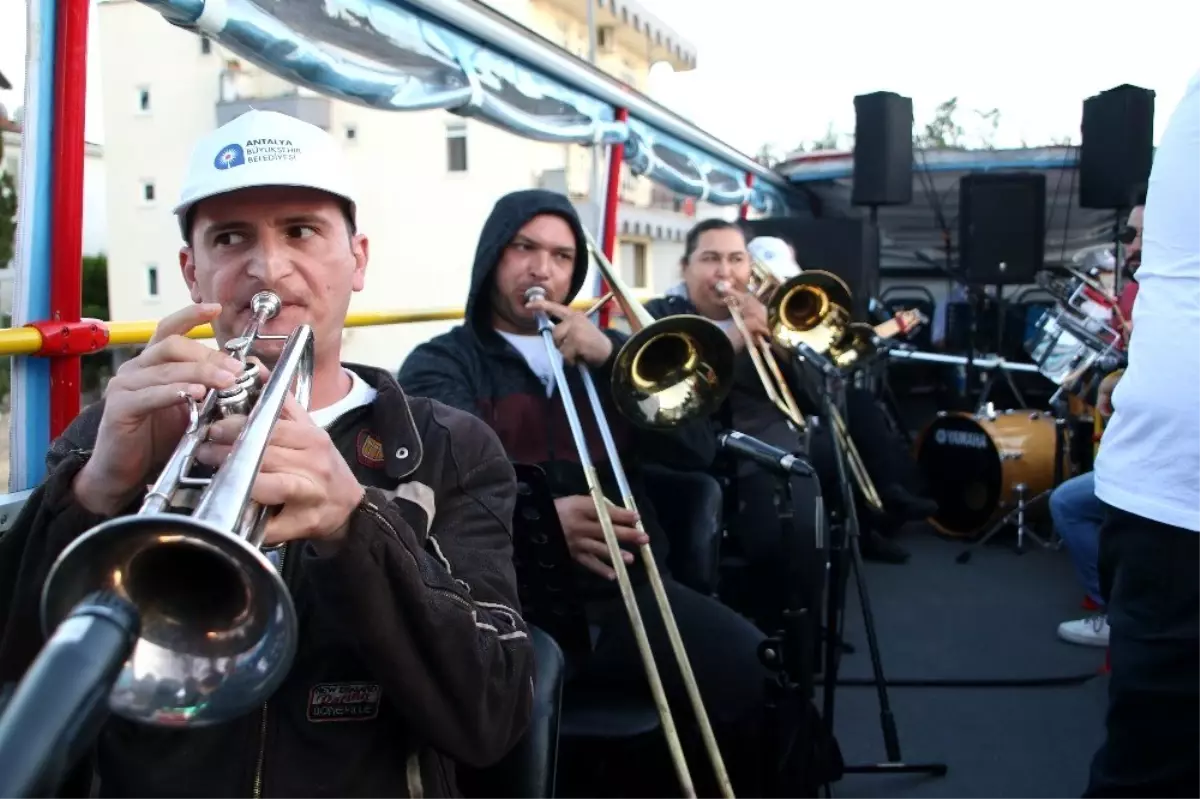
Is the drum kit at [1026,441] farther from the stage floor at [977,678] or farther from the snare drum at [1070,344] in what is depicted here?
the stage floor at [977,678]

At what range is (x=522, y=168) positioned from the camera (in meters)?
7.90

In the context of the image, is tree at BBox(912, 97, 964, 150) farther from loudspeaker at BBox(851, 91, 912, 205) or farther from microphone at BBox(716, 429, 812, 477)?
microphone at BBox(716, 429, 812, 477)

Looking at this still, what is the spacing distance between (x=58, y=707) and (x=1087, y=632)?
4200 mm

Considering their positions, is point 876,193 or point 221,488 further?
point 876,193

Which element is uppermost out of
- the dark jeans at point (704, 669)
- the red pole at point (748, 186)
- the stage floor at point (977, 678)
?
the red pole at point (748, 186)

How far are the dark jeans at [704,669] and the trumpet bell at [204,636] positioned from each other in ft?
4.92

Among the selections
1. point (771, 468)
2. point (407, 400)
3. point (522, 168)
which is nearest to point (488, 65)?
point (771, 468)

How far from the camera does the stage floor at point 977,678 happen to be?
2.94 m

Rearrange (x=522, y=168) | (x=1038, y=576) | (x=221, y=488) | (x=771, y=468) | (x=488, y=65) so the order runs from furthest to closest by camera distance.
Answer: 1. (x=522, y=168)
2. (x=1038, y=576)
3. (x=488, y=65)
4. (x=771, y=468)
5. (x=221, y=488)

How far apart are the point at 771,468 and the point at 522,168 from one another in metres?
6.07

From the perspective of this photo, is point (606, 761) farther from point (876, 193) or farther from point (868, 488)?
point (876, 193)

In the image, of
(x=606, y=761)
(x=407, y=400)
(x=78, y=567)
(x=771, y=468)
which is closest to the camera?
(x=78, y=567)

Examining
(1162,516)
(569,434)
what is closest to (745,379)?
(569,434)

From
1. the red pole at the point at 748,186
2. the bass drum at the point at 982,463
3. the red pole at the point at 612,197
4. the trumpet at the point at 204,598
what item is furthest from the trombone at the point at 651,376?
the red pole at the point at 748,186
